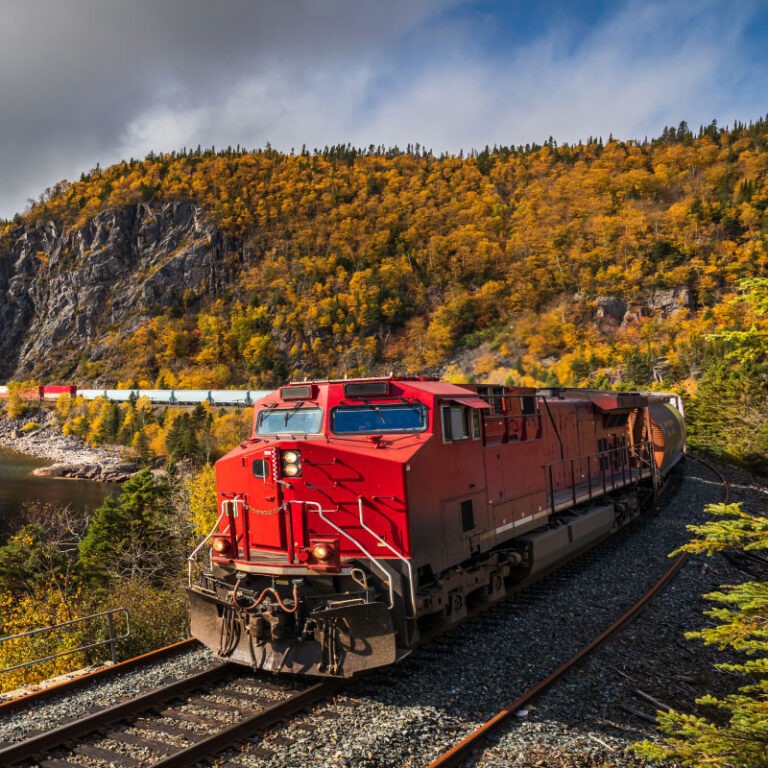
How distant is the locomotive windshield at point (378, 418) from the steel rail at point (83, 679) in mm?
4015

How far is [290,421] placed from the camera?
27.3 ft

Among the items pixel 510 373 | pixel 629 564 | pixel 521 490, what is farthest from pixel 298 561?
pixel 510 373

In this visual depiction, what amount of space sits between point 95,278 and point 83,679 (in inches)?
5974

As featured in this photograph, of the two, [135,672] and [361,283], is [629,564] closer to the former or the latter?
[135,672]

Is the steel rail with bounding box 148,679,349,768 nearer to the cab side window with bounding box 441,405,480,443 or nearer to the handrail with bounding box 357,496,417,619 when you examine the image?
the handrail with bounding box 357,496,417,619

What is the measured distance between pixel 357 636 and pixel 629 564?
26.8ft

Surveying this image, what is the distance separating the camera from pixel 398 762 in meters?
5.55

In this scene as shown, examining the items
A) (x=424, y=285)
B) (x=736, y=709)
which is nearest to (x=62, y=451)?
(x=424, y=285)

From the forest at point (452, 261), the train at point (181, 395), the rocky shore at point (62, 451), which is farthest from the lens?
the forest at point (452, 261)

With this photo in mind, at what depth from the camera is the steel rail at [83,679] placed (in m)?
6.84

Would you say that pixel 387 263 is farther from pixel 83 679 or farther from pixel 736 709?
pixel 736 709

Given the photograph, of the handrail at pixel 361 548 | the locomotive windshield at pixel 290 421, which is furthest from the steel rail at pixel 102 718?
the locomotive windshield at pixel 290 421

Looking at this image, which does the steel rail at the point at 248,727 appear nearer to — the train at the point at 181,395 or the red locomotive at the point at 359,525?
the red locomotive at the point at 359,525

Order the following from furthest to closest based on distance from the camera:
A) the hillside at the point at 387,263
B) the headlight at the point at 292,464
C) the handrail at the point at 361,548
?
the hillside at the point at 387,263 → the headlight at the point at 292,464 → the handrail at the point at 361,548
